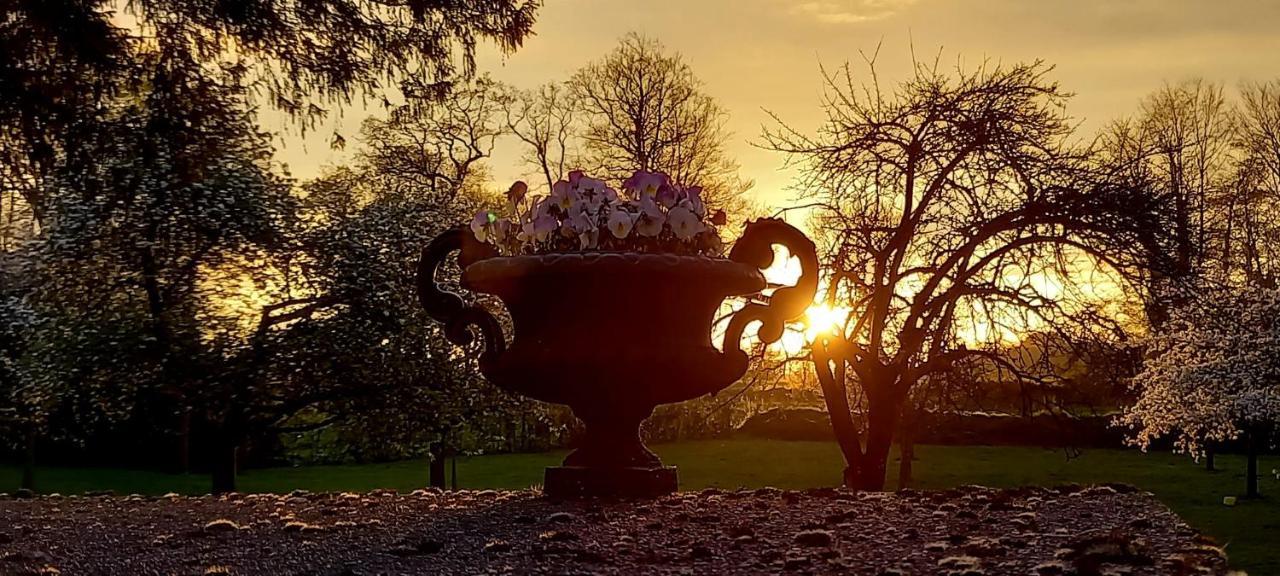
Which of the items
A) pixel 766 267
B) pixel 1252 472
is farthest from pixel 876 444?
pixel 1252 472

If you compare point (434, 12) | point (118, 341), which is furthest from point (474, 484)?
point (434, 12)

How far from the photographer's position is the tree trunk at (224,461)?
704 inches

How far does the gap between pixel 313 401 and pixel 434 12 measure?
10756mm

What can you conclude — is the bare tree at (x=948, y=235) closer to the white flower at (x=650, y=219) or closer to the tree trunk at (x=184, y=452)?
the white flower at (x=650, y=219)

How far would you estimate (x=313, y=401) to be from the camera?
17125 mm

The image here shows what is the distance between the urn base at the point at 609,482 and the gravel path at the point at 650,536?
166 mm

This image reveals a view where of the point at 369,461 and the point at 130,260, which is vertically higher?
the point at 130,260

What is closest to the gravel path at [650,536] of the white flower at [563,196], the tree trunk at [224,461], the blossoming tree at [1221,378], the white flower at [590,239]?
the white flower at [590,239]

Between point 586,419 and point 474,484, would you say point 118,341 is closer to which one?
point 474,484

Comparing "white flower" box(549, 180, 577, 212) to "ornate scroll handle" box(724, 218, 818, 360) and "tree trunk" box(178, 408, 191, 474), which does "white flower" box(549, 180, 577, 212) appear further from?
"tree trunk" box(178, 408, 191, 474)

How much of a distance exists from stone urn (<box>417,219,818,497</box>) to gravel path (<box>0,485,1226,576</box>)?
0.37 meters

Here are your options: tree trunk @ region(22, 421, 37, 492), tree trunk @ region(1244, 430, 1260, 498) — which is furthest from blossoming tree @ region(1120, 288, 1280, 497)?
tree trunk @ region(22, 421, 37, 492)

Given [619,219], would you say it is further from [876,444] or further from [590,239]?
[876,444]

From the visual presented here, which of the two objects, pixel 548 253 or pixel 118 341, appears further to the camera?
pixel 118 341
